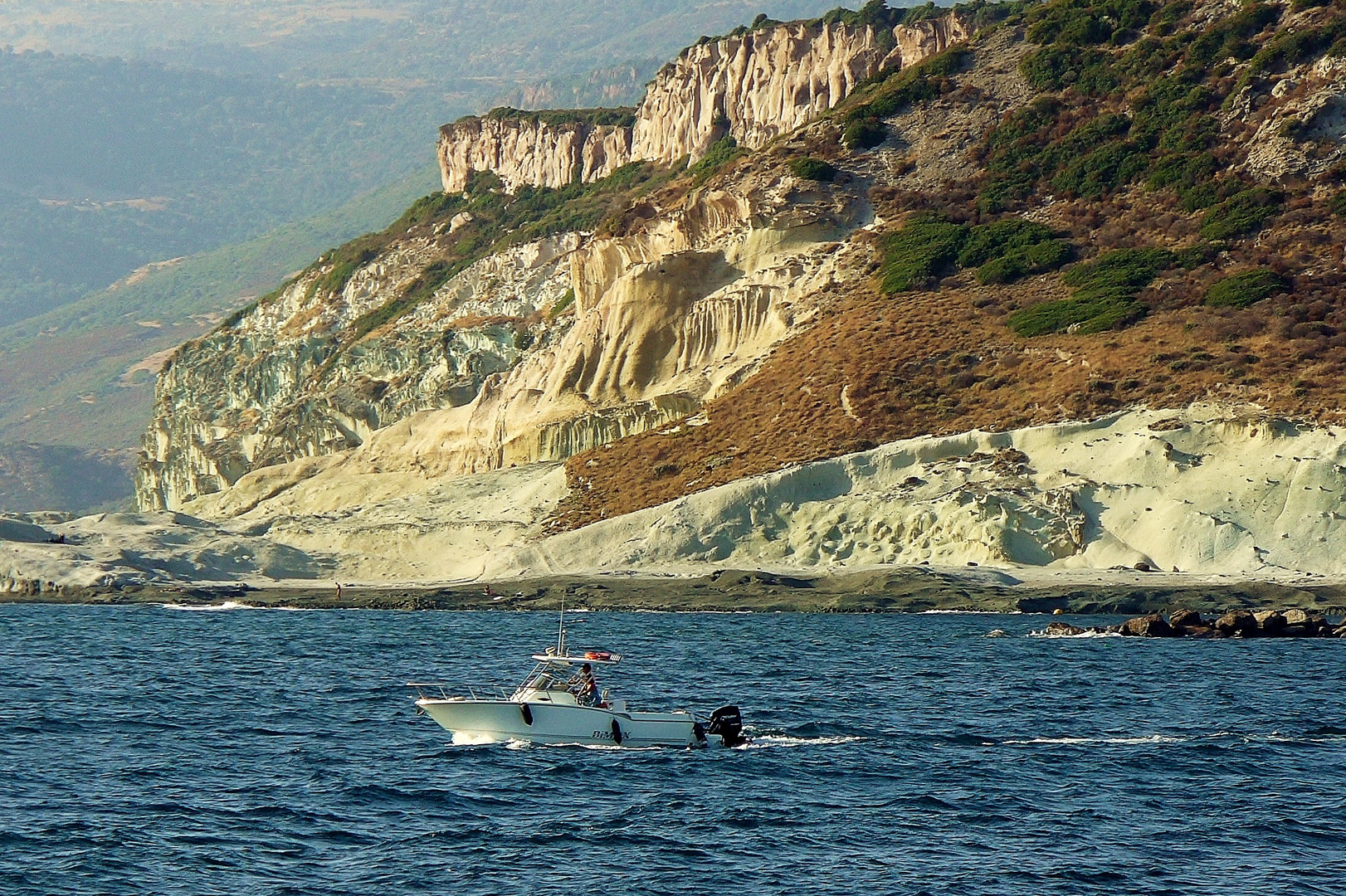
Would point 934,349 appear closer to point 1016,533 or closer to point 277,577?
point 1016,533

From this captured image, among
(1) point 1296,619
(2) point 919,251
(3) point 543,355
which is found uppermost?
(2) point 919,251

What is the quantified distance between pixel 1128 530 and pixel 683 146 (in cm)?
9812

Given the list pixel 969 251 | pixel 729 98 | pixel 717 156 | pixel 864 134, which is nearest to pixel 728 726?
pixel 969 251

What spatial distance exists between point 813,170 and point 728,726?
260 feet

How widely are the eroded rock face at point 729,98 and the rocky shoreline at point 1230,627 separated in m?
73.4

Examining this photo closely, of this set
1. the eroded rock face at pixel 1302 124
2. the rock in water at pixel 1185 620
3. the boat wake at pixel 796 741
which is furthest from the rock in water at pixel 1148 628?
the eroded rock face at pixel 1302 124

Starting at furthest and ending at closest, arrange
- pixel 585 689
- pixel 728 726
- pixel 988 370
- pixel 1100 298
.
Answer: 1. pixel 1100 298
2. pixel 988 370
3. pixel 728 726
4. pixel 585 689

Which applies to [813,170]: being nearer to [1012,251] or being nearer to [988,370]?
[1012,251]

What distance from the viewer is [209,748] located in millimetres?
42094

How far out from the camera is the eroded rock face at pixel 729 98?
153 m

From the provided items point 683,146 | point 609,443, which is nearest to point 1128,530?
point 609,443

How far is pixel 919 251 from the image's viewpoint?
110062 mm

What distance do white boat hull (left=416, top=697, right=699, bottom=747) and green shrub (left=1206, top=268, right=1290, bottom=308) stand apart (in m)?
61.1

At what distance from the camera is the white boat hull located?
1666 inches
